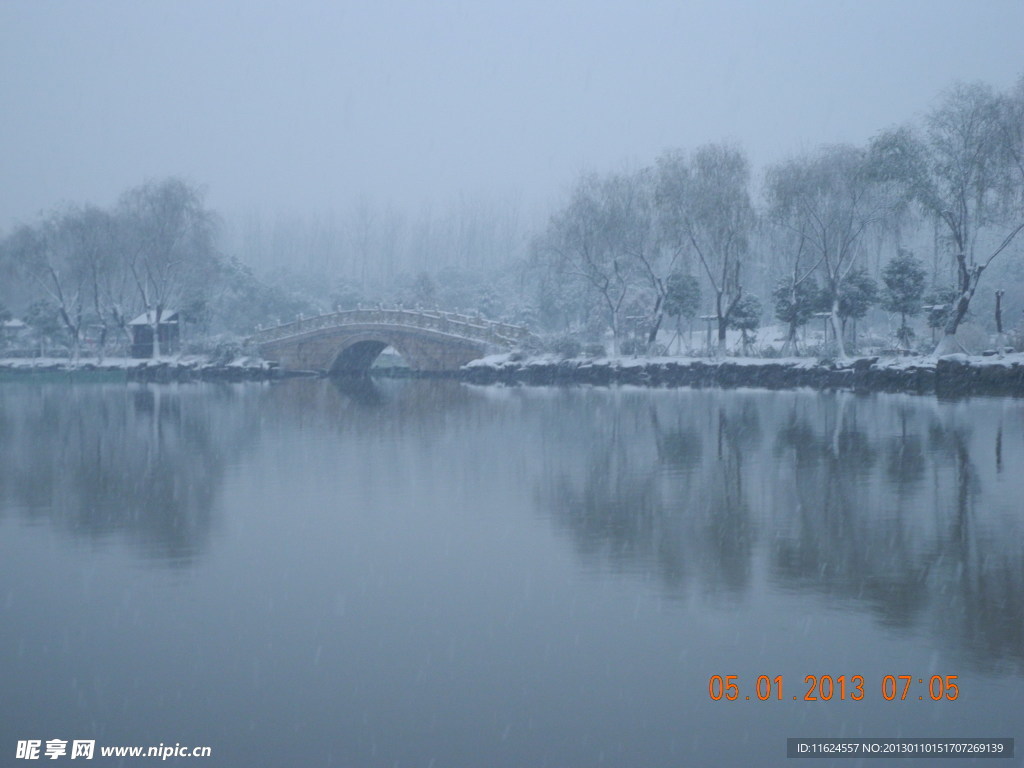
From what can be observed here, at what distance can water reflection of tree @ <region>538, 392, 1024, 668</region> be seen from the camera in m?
6.03

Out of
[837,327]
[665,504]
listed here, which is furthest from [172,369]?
[665,504]

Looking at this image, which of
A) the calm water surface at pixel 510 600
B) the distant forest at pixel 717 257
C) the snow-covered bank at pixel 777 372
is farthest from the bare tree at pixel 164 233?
the calm water surface at pixel 510 600

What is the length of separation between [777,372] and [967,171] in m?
6.80

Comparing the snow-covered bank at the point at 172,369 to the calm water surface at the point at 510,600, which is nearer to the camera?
the calm water surface at the point at 510,600

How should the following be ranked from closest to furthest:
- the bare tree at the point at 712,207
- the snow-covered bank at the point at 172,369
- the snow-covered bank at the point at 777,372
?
the snow-covered bank at the point at 777,372
the bare tree at the point at 712,207
the snow-covered bank at the point at 172,369

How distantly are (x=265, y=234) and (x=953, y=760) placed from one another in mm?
96924

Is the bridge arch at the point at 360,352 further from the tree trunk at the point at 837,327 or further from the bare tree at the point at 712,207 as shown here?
the tree trunk at the point at 837,327

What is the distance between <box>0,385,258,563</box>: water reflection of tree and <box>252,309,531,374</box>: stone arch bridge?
48.3ft

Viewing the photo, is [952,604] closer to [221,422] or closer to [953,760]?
[953,760]

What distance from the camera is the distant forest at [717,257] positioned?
82.7 feet

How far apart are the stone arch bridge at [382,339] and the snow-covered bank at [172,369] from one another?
3.50 feet

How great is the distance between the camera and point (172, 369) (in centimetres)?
4153

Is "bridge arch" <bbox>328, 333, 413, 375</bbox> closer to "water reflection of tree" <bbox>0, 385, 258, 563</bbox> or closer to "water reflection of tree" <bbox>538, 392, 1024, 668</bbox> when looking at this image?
"water reflection of tree" <bbox>0, 385, 258, 563</bbox>

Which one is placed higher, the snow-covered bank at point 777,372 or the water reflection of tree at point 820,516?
the snow-covered bank at point 777,372
